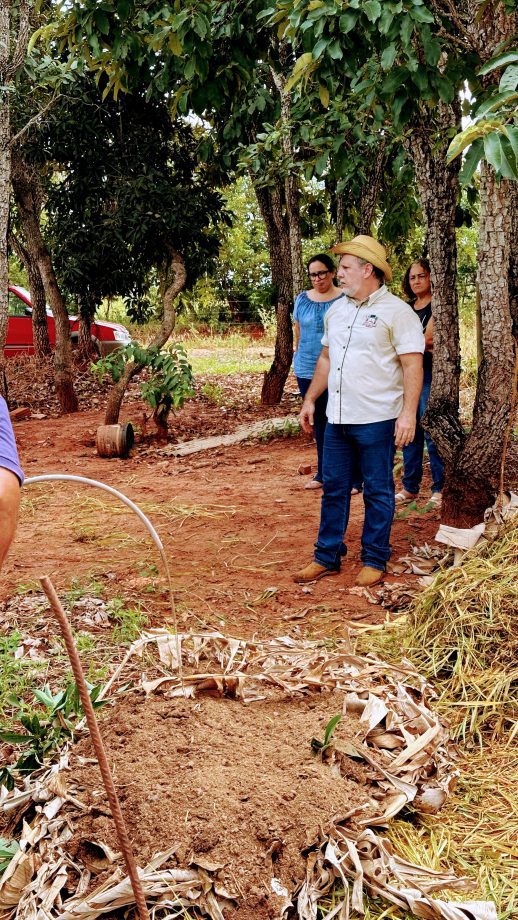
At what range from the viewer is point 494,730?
2.99 meters

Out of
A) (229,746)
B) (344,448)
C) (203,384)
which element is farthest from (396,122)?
(203,384)

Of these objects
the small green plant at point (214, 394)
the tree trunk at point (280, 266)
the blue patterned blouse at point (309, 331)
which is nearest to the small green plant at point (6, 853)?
the blue patterned blouse at point (309, 331)

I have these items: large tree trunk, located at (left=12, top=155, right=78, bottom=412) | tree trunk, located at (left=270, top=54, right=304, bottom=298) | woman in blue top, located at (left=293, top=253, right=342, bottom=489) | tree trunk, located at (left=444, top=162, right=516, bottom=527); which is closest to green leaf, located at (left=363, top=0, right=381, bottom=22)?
tree trunk, located at (left=444, top=162, right=516, bottom=527)

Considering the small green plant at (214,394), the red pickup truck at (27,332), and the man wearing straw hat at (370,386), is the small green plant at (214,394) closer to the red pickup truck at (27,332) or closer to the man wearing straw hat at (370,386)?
the red pickup truck at (27,332)

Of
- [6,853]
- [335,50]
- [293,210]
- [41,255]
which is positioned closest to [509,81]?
[335,50]

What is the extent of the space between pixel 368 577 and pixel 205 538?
142 centimetres

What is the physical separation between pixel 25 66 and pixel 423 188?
5.26 meters

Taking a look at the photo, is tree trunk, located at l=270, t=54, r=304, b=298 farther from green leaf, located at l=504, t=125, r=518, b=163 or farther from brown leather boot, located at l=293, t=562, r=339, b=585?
green leaf, located at l=504, t=125, r=518, b=163

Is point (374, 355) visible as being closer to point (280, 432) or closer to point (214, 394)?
point (280, 432)

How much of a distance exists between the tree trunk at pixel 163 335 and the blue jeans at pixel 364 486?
4.73 metres

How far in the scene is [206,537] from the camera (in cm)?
560

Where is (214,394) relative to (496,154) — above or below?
below

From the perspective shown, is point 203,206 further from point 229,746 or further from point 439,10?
point 229,746

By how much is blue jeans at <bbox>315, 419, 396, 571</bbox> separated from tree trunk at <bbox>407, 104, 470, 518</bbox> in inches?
19.8
